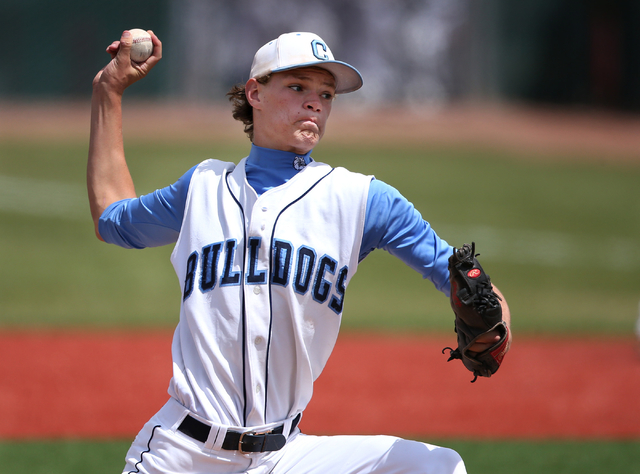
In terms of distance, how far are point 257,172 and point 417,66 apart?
20446 millimetres

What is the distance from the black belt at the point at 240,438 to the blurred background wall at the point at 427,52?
2028 centimetres

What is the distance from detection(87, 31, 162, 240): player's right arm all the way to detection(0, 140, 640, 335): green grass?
6589 mm

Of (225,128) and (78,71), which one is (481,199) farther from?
(78,71)

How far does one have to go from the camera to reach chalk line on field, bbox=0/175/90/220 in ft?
48.8

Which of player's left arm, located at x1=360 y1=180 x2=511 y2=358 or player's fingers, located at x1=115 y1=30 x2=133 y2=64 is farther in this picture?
player's fingers, located at x1=115 y1=30 x2=133 y2=64

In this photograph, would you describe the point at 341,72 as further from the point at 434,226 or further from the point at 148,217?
the point at 434,226

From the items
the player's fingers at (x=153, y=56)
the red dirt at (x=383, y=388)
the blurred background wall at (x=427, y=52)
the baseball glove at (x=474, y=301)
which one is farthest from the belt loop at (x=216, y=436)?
the blurred background wall at (x=427, y=52)

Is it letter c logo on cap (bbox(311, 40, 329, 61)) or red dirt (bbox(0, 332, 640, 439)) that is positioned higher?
letter c logo on cap (bbox(311, 40, 329, 61))

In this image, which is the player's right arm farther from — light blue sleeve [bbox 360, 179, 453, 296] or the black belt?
light blue sleeve [bbox 360, 179, 453, 296]

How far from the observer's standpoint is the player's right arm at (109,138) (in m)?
2.63

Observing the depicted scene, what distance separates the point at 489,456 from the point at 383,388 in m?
1.83

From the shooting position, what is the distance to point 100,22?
2386 cm

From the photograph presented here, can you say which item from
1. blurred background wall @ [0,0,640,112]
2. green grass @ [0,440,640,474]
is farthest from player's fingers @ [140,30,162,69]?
blurred background wall @ [0,0,640,112]

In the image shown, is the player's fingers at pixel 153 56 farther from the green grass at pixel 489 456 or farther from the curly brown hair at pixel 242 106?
the green grass at pixel 489 456
